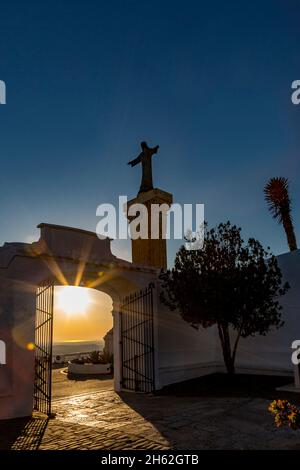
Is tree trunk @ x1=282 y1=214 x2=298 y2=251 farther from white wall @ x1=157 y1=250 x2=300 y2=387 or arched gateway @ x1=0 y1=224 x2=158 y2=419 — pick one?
arched gateway @ x1=0 y1=224 x2=158 y2=419

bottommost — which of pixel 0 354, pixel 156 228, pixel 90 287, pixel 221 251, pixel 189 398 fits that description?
pixel 189 398

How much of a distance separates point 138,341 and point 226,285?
11.7ft

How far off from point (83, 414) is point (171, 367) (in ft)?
14.9

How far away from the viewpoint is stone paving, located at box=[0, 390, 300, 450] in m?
6.39

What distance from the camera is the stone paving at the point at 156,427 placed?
6387mm

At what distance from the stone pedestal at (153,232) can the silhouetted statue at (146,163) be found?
68 cm

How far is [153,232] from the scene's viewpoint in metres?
16.3

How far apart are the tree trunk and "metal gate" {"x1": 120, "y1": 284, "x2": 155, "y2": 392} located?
11.4 meters

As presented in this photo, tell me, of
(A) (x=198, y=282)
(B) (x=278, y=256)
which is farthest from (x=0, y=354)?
(B) (x=278, y=256)

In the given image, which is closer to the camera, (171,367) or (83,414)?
(83,414)

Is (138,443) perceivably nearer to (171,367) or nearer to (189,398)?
(189,398)

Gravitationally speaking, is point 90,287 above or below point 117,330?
above

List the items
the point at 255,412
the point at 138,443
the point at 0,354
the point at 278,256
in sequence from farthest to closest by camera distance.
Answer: the point at 278,256 → the point at 0,354 → the point at 255,412 → the point at 138,443

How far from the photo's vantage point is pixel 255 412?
843cm
